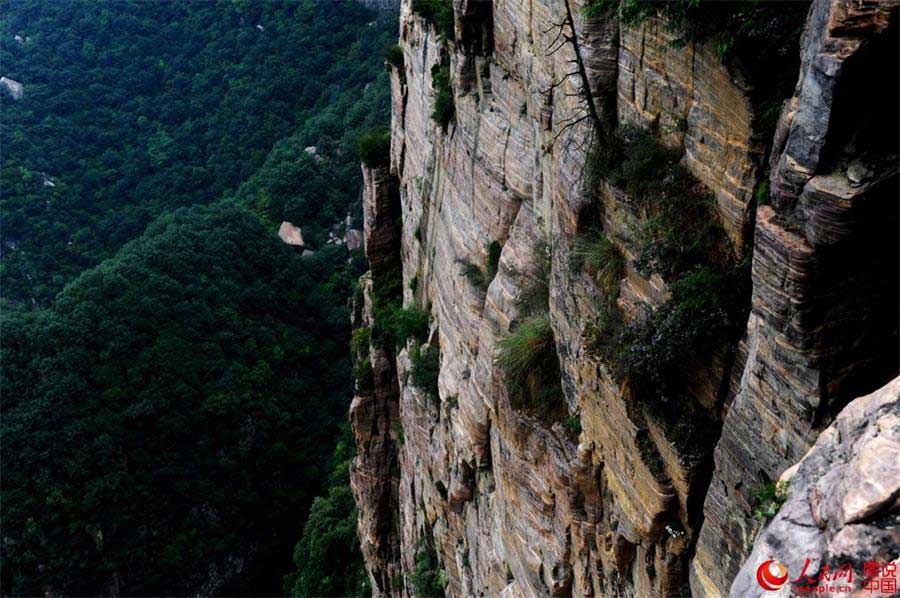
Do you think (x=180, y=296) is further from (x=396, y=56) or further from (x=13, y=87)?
(x=13, y=87)

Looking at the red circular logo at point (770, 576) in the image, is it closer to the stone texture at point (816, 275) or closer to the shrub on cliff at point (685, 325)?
the stone texture at point (816, 275)

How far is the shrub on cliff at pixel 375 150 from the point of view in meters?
29.4

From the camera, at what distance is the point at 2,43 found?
225 feet

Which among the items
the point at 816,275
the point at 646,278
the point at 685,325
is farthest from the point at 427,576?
the point at 816,275

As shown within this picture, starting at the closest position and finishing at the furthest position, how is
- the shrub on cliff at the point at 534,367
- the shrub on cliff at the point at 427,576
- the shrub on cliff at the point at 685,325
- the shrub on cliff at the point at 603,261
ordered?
the shrub on cliff at the point at 685,325
the shrub on cliff at the point at 603,261
the shrub on cliff at the point at 534,367
the shrub on cliff at the point at 427,576

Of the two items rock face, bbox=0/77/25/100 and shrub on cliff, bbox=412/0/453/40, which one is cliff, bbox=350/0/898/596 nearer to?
shrub on cliff, bbox=412/0/453/40

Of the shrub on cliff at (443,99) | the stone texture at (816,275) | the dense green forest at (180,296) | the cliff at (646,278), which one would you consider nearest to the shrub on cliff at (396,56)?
the shrub on cliff at (443,99)

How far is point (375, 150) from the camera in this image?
2958 centimetres

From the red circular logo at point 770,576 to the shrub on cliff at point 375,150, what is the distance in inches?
991

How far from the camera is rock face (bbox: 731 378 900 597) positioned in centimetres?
467

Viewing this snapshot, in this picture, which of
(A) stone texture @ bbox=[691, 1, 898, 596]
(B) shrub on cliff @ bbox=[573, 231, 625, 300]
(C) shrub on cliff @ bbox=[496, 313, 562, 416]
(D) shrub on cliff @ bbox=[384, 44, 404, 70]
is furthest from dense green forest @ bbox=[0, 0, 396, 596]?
(A) stone texture @ bbox=[691, 1, 898, 596]

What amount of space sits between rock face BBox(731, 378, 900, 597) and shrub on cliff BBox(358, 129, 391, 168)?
2496 centimetres

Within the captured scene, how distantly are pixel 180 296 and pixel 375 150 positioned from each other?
22653 mm

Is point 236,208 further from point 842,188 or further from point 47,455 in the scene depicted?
point 842,188
